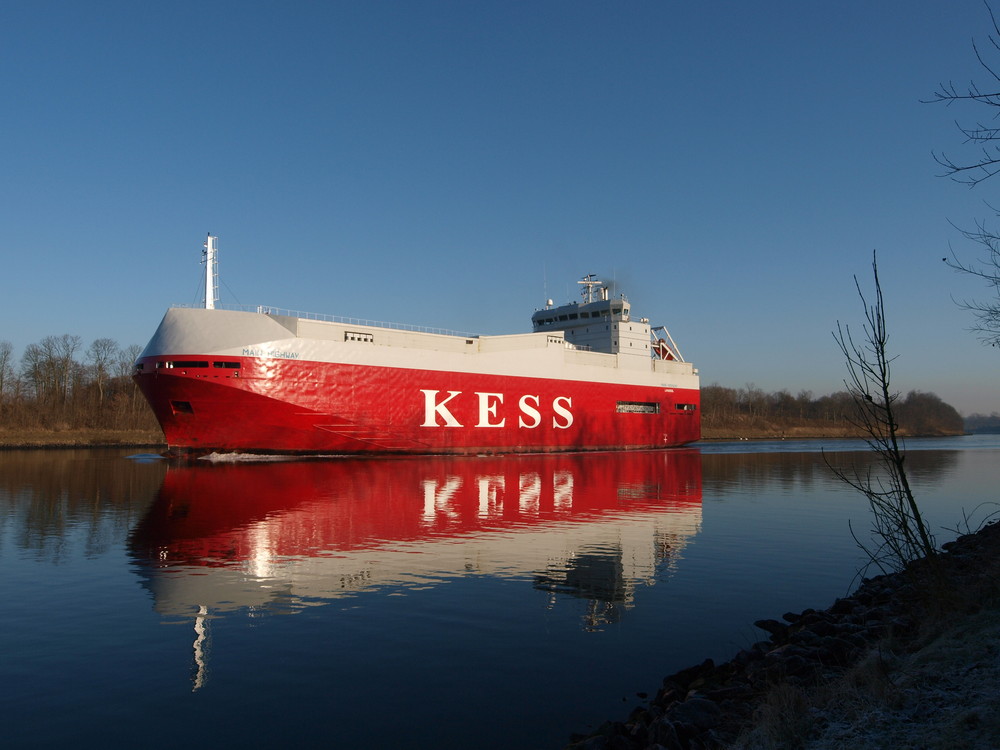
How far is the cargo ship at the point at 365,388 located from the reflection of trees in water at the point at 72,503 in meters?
3.62

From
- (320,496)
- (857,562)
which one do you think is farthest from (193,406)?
(857,562)

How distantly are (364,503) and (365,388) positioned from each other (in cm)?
1302

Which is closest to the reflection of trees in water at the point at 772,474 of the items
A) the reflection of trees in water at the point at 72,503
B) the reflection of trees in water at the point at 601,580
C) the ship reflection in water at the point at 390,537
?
the ship reflection in water at the point at 390,537

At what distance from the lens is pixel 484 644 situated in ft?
20.4

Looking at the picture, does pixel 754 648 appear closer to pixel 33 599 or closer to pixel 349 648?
pixel 349 648

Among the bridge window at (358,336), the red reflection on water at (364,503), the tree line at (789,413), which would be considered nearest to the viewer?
the red reflection on water at (364,503)

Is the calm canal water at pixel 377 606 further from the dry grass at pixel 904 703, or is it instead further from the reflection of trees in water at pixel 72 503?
the dry grass at pixel 904 703

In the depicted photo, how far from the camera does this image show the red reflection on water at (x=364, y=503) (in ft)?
36.4

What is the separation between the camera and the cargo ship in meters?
25.7

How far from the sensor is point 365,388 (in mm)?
28125

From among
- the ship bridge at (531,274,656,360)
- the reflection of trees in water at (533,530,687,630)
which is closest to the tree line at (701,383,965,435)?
the ship bridge at (531,274,656,360)

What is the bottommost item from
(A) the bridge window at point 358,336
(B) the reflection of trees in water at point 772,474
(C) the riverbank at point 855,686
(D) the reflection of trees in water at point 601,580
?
(B) the reflection of trees in water at point 772,474

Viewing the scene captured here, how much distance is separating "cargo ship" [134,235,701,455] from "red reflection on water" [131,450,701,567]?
180 centimetres

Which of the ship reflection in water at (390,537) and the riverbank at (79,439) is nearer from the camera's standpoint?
the ship reflection in water at (390,537)
